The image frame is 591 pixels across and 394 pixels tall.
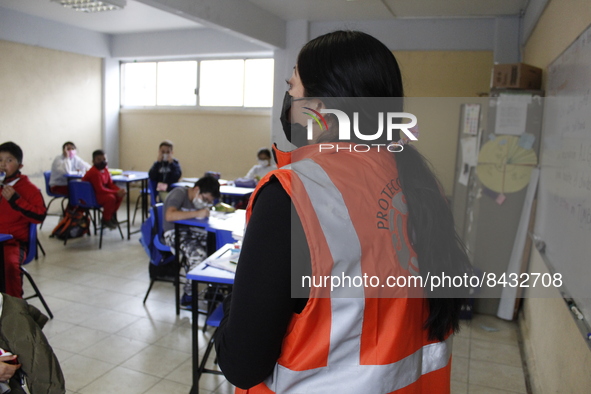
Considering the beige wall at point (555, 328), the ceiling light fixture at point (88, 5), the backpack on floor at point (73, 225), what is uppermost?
the ceiling light fixture at point (88, 5)

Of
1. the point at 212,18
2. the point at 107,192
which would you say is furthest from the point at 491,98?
the point at 107,192

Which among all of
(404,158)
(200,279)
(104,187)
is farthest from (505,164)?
(104,187)

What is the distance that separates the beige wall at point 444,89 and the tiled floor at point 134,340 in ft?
9.16

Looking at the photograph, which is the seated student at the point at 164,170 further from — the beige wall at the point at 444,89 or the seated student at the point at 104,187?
the beige wall at the point at 444,89

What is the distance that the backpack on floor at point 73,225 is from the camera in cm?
586

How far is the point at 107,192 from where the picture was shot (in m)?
5.87

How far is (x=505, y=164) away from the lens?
373 cm

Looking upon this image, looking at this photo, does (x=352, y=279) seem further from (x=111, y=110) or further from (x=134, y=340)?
(x=111, y=110)

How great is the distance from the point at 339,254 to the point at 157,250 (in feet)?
11.3

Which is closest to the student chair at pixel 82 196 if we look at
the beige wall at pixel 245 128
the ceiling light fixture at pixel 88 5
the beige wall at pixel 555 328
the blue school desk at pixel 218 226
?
the ceiling light fixture at pixel 88 5

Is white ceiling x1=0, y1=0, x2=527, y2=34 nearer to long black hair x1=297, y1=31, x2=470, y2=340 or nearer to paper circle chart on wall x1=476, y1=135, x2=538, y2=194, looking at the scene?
paper circle chart on wall x1=476, y1=135, x2=538, y2=194

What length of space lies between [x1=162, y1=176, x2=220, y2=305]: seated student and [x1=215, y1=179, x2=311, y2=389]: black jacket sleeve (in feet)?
9.67

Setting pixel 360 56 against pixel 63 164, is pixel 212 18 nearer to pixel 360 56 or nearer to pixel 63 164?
pixel 63 164

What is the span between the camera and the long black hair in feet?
2.65
